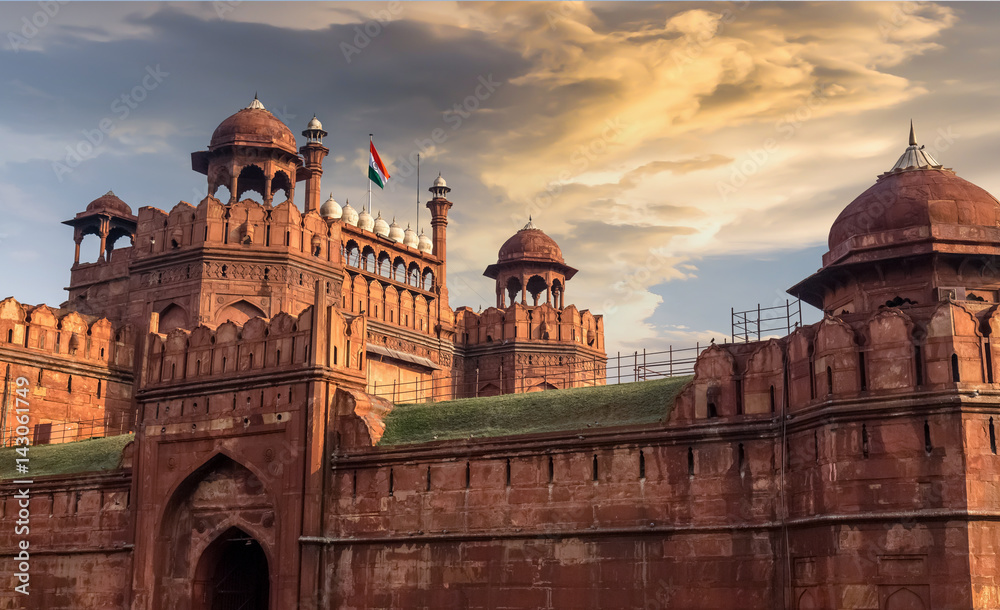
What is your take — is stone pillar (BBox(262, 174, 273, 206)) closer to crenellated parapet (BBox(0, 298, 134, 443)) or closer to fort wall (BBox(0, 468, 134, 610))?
crenellated parapet (BBox(0, 298, 134, 443))

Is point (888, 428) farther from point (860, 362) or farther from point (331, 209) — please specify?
point (331, 209)

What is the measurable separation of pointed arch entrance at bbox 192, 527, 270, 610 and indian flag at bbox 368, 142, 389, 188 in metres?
17.9

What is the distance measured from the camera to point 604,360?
148 ft

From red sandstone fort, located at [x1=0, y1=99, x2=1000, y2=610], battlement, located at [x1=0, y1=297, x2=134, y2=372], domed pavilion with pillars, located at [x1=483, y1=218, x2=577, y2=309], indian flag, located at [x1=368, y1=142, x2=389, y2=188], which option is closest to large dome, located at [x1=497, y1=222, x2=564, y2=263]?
domed pavilion with pillars, located at [x1=483, y1=218, x2=577, y2=309]

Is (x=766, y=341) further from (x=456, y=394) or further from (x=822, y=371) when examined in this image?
(x=456, y=394)

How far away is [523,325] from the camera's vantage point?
43719mm

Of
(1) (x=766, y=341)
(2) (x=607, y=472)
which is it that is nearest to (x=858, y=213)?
(1) (x=766, y=341)

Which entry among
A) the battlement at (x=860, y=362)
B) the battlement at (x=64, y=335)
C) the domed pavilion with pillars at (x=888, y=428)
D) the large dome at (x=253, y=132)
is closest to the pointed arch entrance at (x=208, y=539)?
the battlement at (x=64, y=335)

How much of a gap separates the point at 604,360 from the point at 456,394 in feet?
20.5

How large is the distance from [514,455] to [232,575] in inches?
341

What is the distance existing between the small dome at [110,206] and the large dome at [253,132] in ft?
22.9

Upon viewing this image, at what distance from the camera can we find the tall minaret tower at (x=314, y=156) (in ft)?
137

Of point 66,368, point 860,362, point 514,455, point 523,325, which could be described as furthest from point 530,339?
point 860,362

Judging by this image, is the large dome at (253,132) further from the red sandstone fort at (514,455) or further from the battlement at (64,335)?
the battlement at (64,335)
